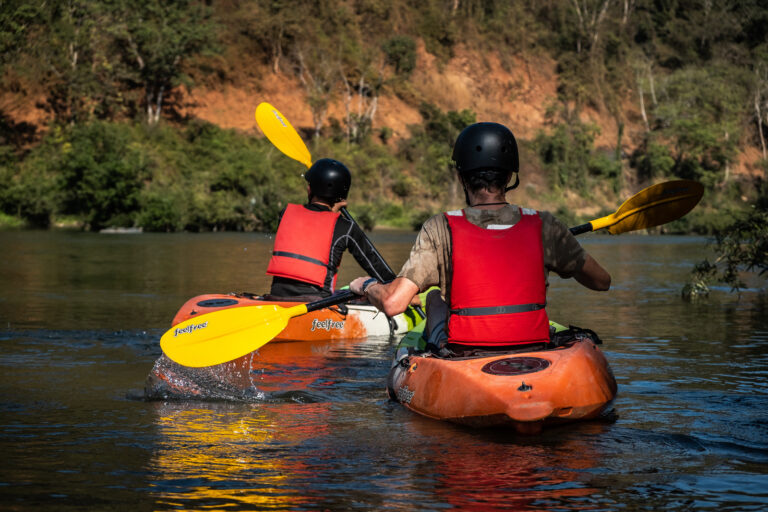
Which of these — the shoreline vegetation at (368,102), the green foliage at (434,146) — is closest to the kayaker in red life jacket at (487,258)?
the shoreline vegetation at (368,102)

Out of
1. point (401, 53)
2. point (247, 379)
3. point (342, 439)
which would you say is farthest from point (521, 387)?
point (401, 53)

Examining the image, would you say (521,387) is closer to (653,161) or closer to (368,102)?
(368,102)

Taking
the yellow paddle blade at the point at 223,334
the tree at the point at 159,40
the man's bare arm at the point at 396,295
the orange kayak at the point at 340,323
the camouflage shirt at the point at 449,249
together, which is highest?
the tree at the point at 159,40

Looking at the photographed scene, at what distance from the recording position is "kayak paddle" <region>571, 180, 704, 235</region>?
19.1ft

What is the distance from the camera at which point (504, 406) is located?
4.37 meters

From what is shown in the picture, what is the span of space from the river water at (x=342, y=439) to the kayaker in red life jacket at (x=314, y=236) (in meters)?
0.54

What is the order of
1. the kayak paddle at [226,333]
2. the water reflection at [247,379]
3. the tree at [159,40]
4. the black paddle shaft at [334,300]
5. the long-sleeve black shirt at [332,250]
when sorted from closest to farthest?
1. the black paddle shaft at [334,300]
2. the kayak paddle at [226,333]
3. the water reflection at [247,379]
4. the long-sleeve black shirt at [332,250]
5. the tree at [159,40]

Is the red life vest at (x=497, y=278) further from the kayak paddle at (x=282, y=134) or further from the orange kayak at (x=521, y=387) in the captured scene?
the kayak paddle at (x=282, y=134)

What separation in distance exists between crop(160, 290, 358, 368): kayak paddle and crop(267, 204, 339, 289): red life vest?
6.64 ft

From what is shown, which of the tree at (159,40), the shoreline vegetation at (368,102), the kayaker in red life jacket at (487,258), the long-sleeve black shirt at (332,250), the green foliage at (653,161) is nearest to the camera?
the kayaker in red life jacket at (487,258)

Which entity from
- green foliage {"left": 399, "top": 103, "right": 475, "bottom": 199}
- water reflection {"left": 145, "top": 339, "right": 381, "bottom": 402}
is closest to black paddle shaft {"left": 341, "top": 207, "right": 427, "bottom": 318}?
water reflection {"left": 145, "top": 339, "right": 381, "bottom": 402}

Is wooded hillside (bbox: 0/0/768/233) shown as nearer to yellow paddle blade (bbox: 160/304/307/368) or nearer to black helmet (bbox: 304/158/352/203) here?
black helmet (bbox: 304/158/352/203)

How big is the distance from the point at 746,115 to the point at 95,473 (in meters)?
55.1

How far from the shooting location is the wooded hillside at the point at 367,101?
35031mm
